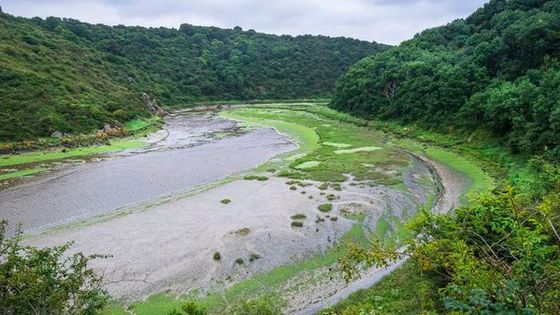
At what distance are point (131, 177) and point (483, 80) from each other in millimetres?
52187

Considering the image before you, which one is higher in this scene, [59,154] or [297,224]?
[297,224]

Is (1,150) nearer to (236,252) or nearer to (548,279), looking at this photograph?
(236,252)

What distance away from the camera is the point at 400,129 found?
240 feet

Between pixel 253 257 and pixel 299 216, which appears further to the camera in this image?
pixel 299 216

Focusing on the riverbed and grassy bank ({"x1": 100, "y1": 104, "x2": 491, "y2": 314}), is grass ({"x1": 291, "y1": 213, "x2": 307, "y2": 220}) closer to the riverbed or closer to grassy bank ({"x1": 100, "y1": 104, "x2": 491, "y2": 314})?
the riverbed

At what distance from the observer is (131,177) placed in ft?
156

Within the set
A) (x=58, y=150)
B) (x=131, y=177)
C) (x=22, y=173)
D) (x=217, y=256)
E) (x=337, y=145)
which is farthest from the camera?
(x=337, y=145)

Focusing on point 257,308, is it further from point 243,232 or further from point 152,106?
point 152,106

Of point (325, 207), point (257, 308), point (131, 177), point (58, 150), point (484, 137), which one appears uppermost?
point (484, 137)

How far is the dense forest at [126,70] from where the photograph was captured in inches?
2741

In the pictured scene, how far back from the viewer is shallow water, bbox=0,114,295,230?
119ft

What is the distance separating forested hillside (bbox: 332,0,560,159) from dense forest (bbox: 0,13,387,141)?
50.9m

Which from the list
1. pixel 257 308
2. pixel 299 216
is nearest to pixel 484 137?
pixel 299 216

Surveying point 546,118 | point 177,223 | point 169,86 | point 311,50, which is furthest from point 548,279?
point 311,50
